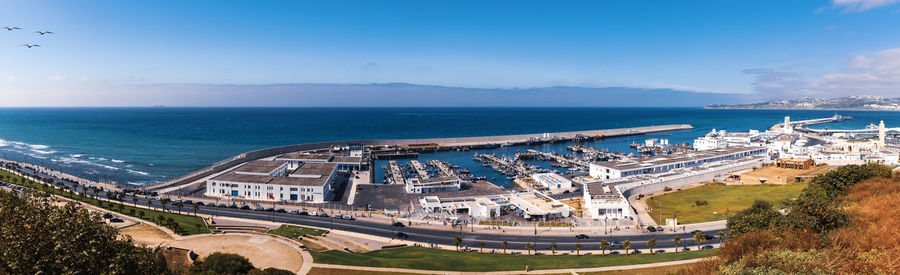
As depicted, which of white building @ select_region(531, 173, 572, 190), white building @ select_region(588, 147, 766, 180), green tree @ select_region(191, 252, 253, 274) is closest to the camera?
green tree @ select_region(191, 252, 253, 274)

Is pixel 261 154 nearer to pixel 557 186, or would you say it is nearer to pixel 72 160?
pixel 72 160

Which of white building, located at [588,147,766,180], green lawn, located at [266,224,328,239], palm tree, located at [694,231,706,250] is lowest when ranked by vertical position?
green lawn, located at [266,224,328,239]

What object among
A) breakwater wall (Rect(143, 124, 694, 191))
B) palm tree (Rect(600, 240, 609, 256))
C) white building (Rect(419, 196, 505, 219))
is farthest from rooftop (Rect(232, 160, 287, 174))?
palm tree (Rect(600, 240, 609, 256))

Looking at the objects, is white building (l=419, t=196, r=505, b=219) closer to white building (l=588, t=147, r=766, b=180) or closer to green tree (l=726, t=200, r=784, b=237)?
green tree (l=726, t=200, r=784, b=237)

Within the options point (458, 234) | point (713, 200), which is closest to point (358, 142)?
point (458, 234)

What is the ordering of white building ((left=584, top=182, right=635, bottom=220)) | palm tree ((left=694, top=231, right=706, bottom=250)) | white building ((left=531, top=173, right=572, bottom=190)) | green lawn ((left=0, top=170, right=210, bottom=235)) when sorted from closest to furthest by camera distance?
palm tree ((left=694, top=231, right=706, bottom=250)), green lawn ((left=0, top=170, right=210, bottom=235)), white building ((left=584, top=182, right=635, bottom=220)), white building ((left=531, top=173, right=572, bottom=190))

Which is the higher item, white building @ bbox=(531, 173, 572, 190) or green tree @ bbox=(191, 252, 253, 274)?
green tree @ bbox=(191, 252, 253, 274)

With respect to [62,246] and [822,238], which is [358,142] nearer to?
[62,246]

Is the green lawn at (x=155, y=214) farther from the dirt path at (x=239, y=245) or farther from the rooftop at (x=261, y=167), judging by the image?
the rooftop at (x=261, y=167)
